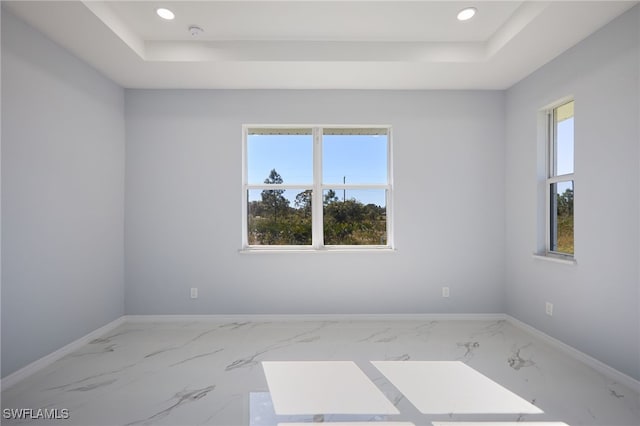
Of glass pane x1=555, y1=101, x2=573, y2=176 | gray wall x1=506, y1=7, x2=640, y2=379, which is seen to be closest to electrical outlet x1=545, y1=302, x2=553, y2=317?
gray wall x1=506, y1=7, x2=640, y2=379

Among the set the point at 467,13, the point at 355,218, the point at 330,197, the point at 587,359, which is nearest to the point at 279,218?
the point at 330,197

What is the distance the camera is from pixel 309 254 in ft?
12.0

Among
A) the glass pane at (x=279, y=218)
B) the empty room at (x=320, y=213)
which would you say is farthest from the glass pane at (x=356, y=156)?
the glass pane at (x=279, y=218)

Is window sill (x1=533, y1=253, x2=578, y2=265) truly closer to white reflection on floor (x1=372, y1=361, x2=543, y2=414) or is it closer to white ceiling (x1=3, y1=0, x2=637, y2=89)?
white reflection on floor (x1=372, y1=361, x2=543, y2=414)

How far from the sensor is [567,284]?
2811mm

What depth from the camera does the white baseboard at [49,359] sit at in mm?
2275

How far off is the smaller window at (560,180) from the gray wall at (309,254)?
1.77 ft

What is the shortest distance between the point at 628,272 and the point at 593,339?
0.63 meters

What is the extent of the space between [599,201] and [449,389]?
5.93 feet

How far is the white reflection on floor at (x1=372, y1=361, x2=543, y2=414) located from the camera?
2027 mm

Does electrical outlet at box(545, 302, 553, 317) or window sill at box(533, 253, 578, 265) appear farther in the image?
electrical outlet at box(545, 302, 553, 317)

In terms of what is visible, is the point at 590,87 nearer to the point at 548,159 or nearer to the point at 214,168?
the point at 548,159

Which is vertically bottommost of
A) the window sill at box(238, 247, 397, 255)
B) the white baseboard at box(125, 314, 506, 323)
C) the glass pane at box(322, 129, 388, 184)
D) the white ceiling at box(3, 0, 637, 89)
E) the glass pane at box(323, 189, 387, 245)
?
the white baseboard at box(125, 314, 506, 323)

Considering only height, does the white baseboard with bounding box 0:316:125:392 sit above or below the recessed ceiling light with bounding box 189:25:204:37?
below
